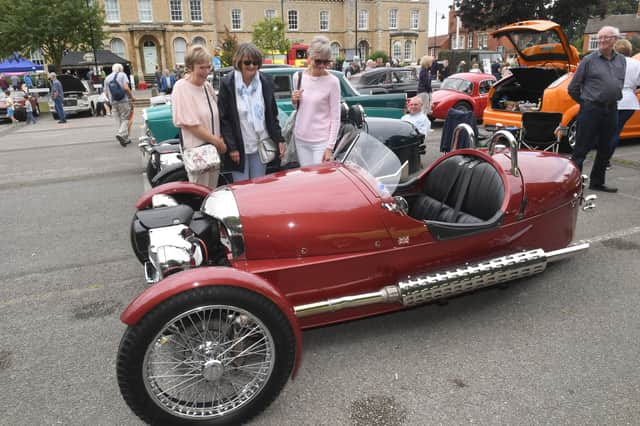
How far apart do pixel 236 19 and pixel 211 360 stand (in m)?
49.5

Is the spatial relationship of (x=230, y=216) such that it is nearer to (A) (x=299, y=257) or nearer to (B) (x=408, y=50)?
(A) (x=299, y=257)

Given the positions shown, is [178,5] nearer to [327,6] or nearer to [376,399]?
[327,6]

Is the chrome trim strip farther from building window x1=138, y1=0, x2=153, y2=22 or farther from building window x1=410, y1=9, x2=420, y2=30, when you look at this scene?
building window x1=410, y1=9, x2=420, y2=30

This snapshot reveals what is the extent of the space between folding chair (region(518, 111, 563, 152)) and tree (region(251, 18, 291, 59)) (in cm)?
3288

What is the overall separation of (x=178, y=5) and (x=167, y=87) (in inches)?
1091

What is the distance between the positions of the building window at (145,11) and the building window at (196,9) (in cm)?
382

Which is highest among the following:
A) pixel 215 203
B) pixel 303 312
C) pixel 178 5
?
pixel 178 5

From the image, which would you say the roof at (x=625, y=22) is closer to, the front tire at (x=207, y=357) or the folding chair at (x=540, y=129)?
the folding chair at (x=540, y=129)

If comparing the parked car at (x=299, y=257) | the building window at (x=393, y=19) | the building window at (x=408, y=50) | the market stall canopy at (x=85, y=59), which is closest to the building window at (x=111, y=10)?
the market stall canopy at (x=85, y=59)

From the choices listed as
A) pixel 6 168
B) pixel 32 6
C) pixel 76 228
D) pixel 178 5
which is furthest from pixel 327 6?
pixel 76 228

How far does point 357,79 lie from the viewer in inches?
480

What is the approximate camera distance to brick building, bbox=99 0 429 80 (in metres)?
41.8

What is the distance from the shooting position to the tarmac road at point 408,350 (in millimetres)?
2238

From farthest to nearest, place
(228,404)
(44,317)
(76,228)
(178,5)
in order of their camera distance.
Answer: (178,5)
(76,228)
(44,317)
(228,404)
